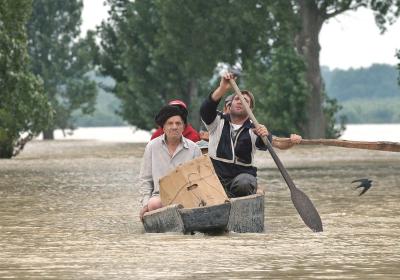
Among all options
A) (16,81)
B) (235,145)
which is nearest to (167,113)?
(235,145)

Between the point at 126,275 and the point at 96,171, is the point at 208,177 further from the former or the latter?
the point at 96,171

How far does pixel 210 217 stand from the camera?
43.4 ft

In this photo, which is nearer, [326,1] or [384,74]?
[326,1]

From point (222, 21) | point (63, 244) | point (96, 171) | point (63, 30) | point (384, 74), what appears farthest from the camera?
point (384, 74)

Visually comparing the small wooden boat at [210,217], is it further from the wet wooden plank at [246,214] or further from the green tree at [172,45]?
the green tree at [172,45]

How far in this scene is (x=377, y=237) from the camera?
1340 centimetres

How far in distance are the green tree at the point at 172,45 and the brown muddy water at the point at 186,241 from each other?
32.5m

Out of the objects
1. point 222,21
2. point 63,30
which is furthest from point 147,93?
point 63,30

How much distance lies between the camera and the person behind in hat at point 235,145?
1378 cm

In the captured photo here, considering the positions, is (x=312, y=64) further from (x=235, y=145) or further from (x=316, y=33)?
(x=235, y=145)

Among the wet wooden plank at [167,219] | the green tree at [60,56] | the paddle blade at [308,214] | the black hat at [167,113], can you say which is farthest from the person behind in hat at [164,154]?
the green tree at [60,56]

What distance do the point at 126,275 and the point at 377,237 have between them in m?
4.08

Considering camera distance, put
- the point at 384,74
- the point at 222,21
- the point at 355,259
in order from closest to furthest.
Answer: the point at 355,259, the point at 222,21, the point at 384,74

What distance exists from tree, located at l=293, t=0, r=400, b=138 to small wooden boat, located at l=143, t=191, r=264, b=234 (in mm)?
36021
